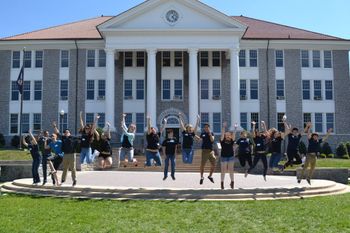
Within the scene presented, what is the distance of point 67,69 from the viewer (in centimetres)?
3966

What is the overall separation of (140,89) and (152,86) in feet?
11.0

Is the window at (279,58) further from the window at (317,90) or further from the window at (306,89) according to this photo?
the window at (317,90)

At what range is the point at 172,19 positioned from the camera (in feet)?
121

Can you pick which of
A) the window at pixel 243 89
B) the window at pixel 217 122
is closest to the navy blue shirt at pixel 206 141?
the window at pixel 217 122

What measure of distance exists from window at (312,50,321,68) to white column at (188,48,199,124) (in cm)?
1157

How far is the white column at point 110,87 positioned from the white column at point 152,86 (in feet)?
10.2

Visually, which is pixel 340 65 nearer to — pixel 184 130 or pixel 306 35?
pixel 306 35

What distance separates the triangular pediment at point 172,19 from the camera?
36.3 meters

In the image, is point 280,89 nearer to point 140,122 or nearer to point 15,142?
point 140,122

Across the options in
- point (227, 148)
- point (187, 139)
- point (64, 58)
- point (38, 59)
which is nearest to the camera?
point (227, 148)

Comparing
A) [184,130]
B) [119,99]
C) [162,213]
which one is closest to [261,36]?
[119,99]

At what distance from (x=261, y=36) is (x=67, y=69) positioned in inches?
724

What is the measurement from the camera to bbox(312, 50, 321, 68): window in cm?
3975

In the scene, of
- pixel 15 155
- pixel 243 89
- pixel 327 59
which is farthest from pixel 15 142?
pixel 327 59
